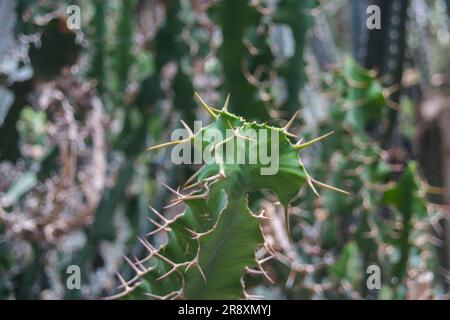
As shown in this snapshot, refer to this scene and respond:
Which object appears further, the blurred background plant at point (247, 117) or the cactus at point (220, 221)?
the blurred background plant at point (247, 117)

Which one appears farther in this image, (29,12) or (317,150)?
(317,150)

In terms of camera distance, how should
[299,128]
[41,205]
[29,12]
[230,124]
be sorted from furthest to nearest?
[41,205] < [299,128] < [29,12] < [230,124]

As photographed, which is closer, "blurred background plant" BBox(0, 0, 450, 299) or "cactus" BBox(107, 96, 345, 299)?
"cactus" BBox(107, 96, 345, 299)

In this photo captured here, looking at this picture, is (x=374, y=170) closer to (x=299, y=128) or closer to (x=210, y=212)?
(x=299, y=128)

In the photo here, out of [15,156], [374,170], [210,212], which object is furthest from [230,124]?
[15,156]
